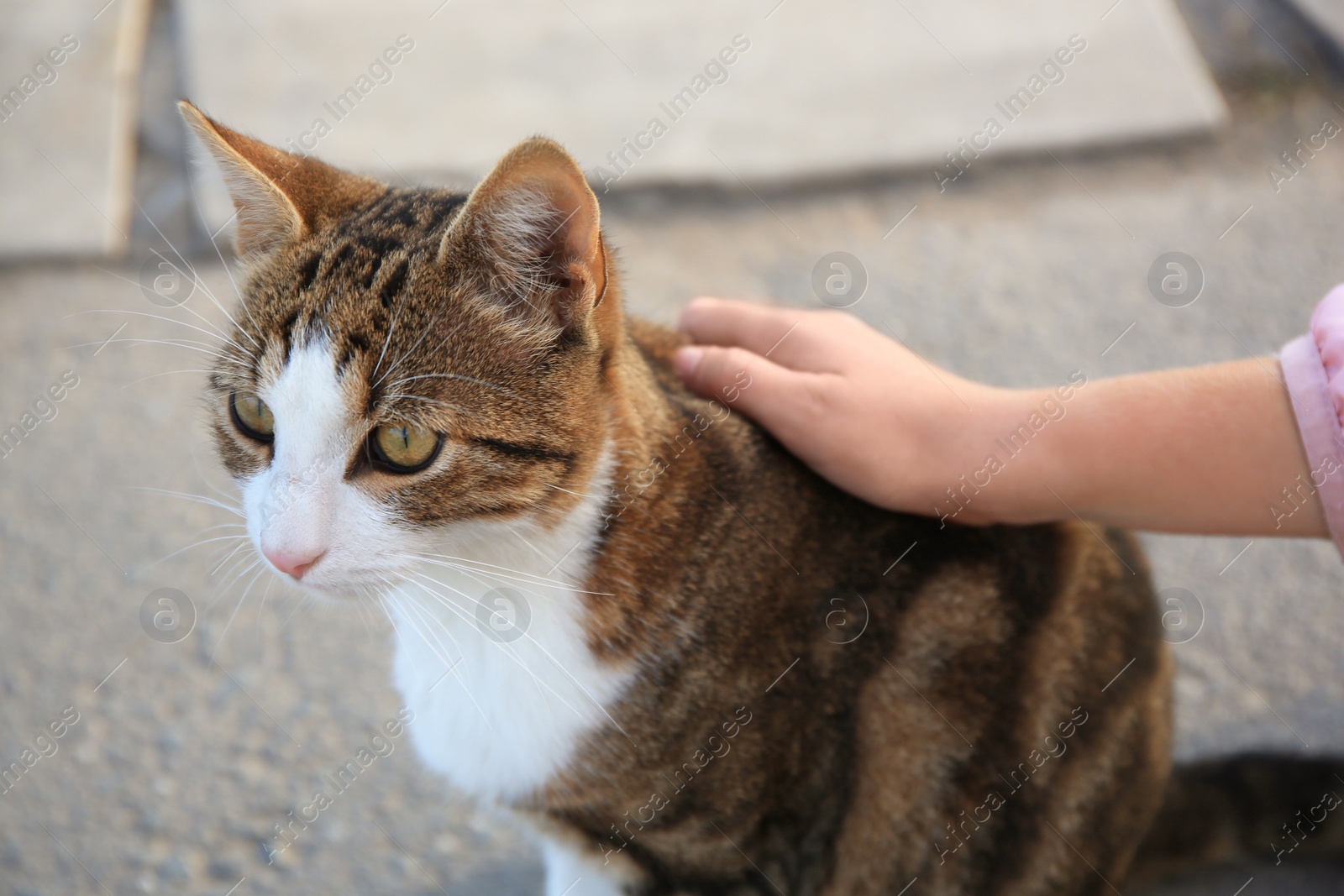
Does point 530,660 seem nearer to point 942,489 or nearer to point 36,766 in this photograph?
point 942,489

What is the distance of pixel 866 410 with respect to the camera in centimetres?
185

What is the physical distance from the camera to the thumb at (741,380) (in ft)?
6.22

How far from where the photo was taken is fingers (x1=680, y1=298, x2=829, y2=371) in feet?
6.58

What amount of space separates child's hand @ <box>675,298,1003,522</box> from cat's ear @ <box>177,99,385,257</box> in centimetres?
68

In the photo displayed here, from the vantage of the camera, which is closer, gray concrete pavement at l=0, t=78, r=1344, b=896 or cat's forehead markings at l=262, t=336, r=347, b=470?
cat's forehead markings at l=262, t=336, r=347, b=470

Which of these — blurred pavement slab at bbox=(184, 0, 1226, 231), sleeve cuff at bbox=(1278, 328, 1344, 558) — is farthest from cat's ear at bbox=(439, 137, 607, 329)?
blurred pavement slab at bbox=(184, 0, 1226, 231)

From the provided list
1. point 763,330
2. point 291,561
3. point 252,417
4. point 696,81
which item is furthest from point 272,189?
point 696,81

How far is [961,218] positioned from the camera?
3701 millimetres

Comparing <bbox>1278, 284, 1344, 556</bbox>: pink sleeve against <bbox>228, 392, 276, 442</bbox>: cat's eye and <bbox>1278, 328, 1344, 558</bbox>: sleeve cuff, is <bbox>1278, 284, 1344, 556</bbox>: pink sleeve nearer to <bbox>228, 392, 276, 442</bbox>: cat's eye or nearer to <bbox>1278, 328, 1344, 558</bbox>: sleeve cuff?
→ <bbox>1278, 328, 1344, 558</bbox>: sleeve cuff

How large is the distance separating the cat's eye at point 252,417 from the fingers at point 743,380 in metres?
0.75

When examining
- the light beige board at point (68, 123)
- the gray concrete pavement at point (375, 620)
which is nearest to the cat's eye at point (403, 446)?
the gray concrete pavement at point (375, 620)

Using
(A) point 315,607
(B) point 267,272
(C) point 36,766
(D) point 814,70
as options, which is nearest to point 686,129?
(D) point 814,70

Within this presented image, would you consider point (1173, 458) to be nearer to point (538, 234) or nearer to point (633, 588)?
point (633, 588)

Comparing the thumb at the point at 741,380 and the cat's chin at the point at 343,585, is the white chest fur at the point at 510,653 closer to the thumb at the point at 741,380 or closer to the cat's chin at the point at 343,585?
the cat's chin at the point at 343,585
